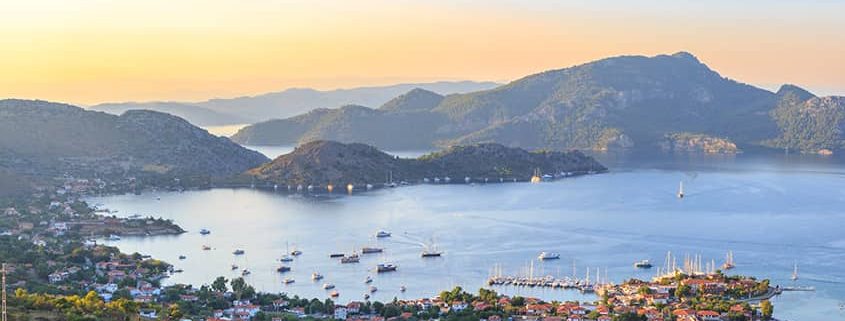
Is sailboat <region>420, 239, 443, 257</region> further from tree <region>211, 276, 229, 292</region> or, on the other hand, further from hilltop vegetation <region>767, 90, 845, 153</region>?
hilltop vegetation <region>767, 90, 845, 153</region>

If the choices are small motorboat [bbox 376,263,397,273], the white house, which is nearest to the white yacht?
small motorboat [bbox 376,263,397,273]

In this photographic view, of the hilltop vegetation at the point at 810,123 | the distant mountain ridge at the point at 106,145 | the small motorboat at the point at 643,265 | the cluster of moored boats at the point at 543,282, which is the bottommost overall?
the cluster of moored boats at the point at 543,282

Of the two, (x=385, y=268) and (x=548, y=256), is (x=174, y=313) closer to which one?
(x=385, y=268)

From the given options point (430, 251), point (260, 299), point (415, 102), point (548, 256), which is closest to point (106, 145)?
point (430, 251)

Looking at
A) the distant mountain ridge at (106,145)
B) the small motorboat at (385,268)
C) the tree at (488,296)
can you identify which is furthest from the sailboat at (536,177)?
the tree at (488,296)

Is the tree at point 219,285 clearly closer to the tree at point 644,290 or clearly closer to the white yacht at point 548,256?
the tree at point 644,290

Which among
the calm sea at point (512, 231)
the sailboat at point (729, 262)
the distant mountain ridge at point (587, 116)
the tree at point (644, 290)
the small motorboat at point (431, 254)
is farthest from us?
the distant mountain ridge at point (587, 116)

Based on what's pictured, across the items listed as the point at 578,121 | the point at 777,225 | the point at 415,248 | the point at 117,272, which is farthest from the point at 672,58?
the point at 117,272
